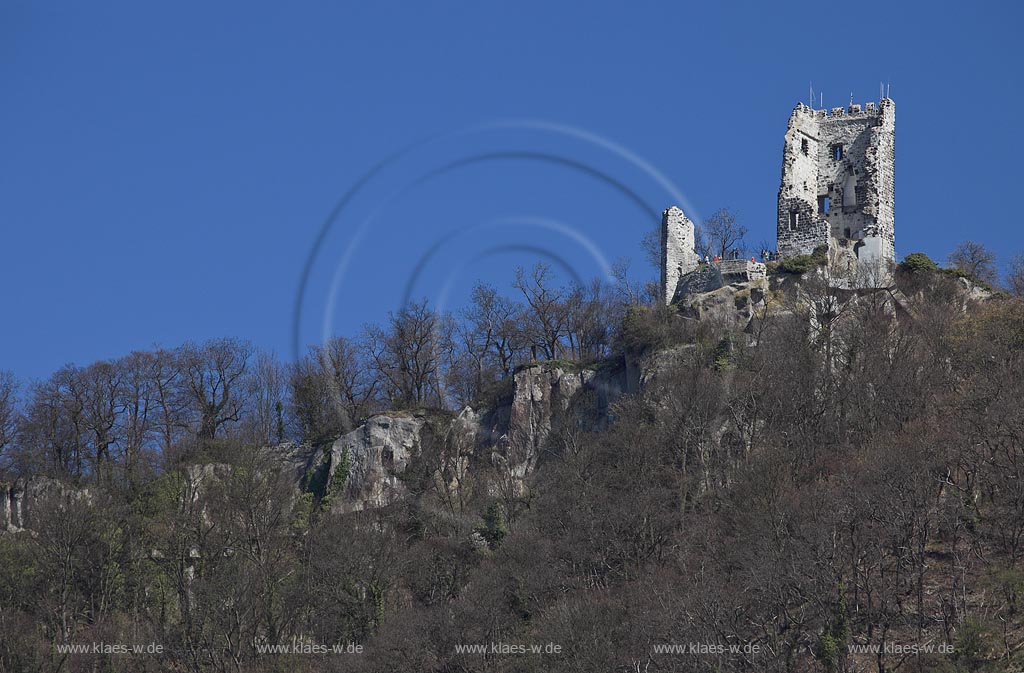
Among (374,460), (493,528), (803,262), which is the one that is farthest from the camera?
(374,460)

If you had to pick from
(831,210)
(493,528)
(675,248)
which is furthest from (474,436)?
(831,210)

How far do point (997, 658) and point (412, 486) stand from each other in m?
33.8

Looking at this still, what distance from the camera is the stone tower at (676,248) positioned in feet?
289

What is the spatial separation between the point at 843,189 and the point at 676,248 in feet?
26.3

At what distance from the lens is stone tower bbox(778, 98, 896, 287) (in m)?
85.4

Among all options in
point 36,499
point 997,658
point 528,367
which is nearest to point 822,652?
point 997,658

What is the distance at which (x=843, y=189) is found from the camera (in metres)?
87.9

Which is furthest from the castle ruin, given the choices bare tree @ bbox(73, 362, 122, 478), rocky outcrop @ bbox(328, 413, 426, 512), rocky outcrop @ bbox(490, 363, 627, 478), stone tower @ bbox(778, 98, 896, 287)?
bare tree @ bbox(73, 362, 122, 478)

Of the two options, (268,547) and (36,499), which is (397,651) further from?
(36,499)

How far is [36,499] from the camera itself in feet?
276

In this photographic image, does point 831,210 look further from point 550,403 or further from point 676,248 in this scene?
point 550,403

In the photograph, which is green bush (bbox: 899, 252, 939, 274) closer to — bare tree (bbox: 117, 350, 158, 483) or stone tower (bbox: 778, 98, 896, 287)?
stone tower (bbox: 778, 98, 896, 287)

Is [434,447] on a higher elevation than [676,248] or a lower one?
lower

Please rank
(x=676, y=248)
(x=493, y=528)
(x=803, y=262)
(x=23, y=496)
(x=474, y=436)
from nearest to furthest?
(x=493, y=528)
(x=803, y=262)
(x=23, y=496)
(x=474, y=436)
(x=676, y=248)
